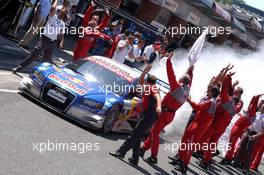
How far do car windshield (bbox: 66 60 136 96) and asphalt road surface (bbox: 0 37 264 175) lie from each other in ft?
3.08

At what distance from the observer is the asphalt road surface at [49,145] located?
283 inches

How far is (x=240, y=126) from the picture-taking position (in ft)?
44.4

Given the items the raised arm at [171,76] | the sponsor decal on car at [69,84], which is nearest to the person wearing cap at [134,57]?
the sponsor decal on car at [69,84]

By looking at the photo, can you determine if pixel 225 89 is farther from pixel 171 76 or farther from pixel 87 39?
pixel 87 39

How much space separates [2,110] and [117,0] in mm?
19836

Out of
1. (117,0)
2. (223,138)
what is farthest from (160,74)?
(117,0)

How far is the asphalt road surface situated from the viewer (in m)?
7.18

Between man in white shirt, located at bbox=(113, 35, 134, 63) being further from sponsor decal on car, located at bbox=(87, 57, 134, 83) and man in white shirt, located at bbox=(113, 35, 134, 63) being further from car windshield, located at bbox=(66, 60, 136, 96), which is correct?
car windshield, located at bbox=(66, 60, 136, 96)

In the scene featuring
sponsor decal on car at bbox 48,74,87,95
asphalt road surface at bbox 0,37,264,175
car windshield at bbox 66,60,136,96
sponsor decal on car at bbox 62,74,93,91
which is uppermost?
car windshield at bbox 66,60,136,96

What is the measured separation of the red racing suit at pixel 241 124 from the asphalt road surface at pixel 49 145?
2.32m

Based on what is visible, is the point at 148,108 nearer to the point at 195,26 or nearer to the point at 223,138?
the point at 223,138

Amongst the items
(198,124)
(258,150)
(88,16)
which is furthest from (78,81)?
(258,150)

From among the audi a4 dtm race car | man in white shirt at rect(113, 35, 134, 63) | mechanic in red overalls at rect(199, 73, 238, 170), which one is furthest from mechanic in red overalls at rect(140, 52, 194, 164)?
man in white shirt at rect(113, 35, 134, 63)

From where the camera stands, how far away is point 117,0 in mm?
28047
